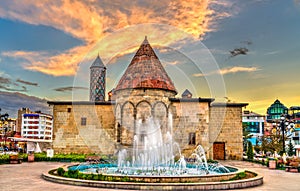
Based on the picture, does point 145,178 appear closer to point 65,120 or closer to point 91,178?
point 91,178

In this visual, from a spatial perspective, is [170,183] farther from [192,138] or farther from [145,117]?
[192,138]

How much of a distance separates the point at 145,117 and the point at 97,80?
51.8ft

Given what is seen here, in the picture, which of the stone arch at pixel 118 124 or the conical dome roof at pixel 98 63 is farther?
the conical dome roof at pixel 98 63

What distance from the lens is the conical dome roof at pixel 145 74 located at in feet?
80.3

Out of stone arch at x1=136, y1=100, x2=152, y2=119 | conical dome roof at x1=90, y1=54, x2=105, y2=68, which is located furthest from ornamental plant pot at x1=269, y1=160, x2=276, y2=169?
conical dome roof at x1=90, y1=54, x2=105, y2=68

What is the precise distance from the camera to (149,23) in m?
26.8

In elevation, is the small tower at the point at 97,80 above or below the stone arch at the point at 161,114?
above

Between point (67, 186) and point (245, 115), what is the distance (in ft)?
232

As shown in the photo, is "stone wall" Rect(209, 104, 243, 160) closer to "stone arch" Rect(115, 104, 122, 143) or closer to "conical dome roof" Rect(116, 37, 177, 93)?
"conical dome roof" Rect(116, 37, 177, 93)

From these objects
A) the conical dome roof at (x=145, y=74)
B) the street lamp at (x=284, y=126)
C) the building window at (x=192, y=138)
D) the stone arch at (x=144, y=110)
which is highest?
the conical dome roof at (x=145, y=74)

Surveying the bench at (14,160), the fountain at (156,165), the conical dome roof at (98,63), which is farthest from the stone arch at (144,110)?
the conical dome roof at (98,63)

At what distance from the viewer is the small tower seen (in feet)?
123

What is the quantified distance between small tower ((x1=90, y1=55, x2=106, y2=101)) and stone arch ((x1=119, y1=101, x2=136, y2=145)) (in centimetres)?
1312

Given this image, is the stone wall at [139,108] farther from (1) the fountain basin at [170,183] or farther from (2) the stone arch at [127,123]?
(1) the fountain basin at [170,183]
